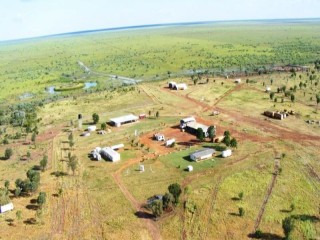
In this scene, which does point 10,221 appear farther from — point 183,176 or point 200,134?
point 200,134

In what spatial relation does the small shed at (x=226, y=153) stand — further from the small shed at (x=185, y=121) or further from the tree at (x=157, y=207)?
the tree at (x=157, y=207)

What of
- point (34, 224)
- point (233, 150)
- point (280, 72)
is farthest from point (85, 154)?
point (280, 72)

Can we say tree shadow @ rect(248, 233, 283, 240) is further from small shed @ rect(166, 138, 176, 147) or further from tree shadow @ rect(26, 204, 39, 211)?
tree shadow @ rect(26, 204, 39, 211)

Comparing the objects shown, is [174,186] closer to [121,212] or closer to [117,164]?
[121,212]

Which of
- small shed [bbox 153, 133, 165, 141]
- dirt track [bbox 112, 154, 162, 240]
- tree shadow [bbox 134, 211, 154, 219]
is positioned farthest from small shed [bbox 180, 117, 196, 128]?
tree shadow [bbox 134, 211, 154, 219]

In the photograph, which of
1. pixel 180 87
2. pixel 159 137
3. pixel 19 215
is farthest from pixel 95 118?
pixel 180 87

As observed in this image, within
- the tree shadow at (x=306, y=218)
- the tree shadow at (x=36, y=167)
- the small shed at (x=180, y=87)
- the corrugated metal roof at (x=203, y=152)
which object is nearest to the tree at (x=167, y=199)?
the corrugated metal roof at (x=203, y=152)
